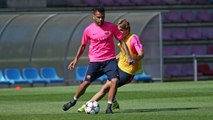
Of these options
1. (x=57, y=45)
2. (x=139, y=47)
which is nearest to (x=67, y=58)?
(x=57, y=45)

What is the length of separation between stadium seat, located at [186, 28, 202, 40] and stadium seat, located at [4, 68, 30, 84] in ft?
42.0

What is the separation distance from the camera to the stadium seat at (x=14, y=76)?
121 feet

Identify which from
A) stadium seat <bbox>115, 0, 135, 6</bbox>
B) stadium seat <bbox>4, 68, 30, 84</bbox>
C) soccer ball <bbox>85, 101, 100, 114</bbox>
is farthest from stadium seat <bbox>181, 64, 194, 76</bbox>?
soccer ball <bbox>85, 101, 100, 114</bbox>

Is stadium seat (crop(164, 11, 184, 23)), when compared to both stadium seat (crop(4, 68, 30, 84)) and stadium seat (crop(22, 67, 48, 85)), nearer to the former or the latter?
stadium seat (crop(22, 67, 48, 85))

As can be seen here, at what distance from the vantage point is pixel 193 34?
4700cm

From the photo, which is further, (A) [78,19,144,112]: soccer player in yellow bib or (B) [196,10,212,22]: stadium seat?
(B) [196,10,212,22]: stadium seat

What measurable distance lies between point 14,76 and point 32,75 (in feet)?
2.74

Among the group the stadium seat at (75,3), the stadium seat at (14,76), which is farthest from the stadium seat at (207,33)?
the stadium seat at (14,76)

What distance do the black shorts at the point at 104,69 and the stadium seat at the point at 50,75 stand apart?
20487 mm

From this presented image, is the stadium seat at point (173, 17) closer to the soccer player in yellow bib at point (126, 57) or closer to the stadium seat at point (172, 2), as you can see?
the stadium seat at point (172, 2)

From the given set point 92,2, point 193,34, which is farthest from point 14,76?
point 193,34

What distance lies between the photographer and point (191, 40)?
153ft

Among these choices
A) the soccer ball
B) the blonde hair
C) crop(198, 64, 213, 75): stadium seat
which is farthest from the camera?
crop(198, 64, 213, 75): stadium seat

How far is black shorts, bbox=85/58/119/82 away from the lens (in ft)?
54.7
